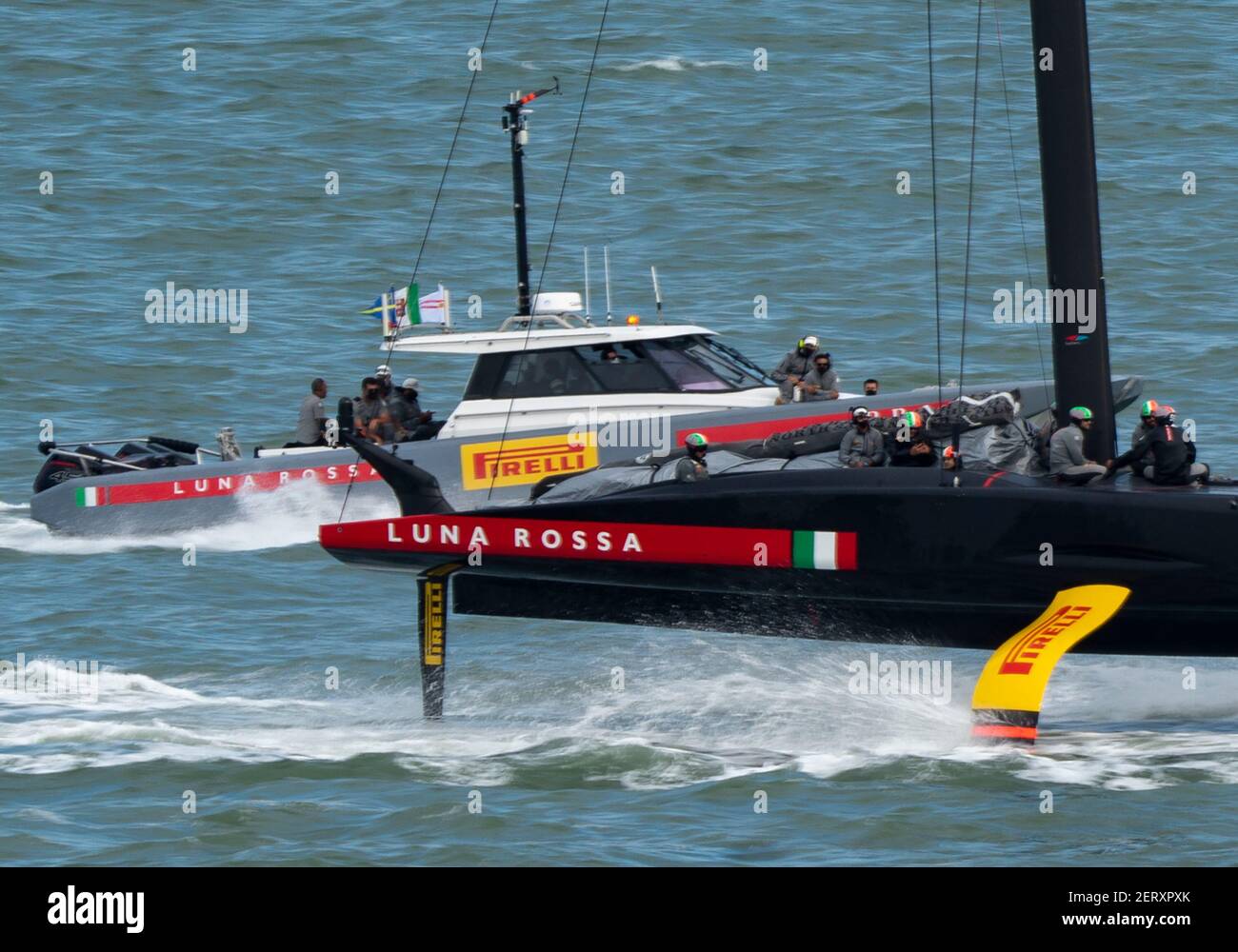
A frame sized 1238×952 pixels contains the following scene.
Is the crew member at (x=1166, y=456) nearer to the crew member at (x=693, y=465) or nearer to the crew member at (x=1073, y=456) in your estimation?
the crew member at (x=1073, y=456)

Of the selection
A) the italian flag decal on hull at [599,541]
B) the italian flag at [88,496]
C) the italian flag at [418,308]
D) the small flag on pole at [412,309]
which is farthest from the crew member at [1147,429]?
the italian flag at [88,496]

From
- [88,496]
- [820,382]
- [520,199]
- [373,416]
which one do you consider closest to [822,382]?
[820,382]

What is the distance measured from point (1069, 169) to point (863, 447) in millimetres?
2030

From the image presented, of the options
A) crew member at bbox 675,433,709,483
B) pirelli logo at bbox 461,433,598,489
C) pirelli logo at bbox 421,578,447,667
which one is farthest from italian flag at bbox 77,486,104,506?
crew member at bbox 675,433,709,483

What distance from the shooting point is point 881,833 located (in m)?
9.41

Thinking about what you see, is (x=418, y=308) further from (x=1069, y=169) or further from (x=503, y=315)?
(x=1069, y=169)

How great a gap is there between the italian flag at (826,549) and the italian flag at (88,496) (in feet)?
27.5

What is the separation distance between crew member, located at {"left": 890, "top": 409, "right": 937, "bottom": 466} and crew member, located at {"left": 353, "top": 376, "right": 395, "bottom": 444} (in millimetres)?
6718

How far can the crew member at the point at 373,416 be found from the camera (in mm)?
17047

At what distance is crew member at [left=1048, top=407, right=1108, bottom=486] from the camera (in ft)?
34.4

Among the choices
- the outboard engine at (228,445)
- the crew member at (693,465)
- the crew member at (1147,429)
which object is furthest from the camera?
the outboard engine at (228,445)

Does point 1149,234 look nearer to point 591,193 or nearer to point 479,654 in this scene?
point 591,193

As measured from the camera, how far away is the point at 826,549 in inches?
421
